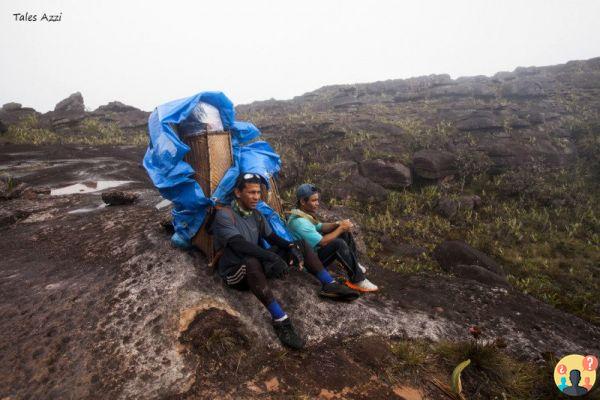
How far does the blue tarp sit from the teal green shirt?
114 mm

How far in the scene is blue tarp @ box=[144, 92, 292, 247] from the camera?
12.1 feet

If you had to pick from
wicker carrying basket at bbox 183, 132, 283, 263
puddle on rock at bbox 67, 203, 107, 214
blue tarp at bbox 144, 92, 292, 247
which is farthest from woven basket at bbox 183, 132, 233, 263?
puddle on rock at bbox 67, 203, 107, 214

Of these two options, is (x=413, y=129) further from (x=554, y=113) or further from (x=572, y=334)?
(x=572, y=334)

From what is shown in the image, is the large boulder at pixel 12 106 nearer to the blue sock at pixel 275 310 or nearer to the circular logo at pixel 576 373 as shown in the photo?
the blue sock at pixel 275 310

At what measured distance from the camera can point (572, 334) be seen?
14.2 feet

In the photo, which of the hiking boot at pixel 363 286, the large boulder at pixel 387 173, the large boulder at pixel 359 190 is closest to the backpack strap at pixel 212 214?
the hiking boot at pixel 363 286

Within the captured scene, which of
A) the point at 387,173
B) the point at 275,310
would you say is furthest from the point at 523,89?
the point at 275,310

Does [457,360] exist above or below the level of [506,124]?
below

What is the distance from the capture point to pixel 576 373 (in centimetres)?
264

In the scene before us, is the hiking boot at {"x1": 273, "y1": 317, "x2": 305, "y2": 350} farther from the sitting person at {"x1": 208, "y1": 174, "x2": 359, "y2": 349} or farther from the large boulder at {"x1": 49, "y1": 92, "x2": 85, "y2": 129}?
the large boulder at {"x1": 49, "y1": 92, "x2": 85, "y2": 129}

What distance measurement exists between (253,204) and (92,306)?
78.2 inches

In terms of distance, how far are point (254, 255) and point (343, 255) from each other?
5.02 ft

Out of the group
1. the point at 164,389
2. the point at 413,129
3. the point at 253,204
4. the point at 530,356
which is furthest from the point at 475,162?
the point at 164,389

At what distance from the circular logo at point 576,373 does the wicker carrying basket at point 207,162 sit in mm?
3651
